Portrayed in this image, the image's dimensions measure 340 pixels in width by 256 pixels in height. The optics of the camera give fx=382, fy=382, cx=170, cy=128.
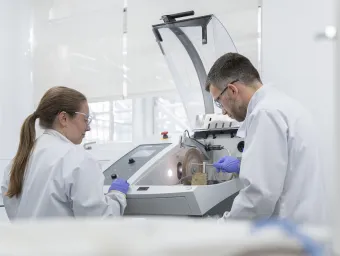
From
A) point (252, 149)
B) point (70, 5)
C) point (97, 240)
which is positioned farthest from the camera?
point (70, 5)

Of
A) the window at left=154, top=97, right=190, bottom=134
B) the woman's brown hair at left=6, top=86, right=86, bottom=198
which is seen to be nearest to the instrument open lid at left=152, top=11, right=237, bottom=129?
the woman's brown hair at left=6, top=86, right=86, bottom=198

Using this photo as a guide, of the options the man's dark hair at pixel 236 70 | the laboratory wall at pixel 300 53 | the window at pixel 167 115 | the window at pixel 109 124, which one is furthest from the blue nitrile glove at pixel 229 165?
the window at pixel 167 115

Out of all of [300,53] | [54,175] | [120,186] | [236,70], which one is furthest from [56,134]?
[300,53]

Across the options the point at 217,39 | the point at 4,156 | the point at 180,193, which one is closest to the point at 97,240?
the point at 180,193

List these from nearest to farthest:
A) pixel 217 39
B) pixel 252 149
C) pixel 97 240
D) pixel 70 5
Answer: pixel 97 240 < pixel 252 149 < pixel 217 39 < pixel 70 5

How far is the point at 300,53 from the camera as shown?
98.3 inches

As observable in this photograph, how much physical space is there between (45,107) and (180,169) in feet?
2.66

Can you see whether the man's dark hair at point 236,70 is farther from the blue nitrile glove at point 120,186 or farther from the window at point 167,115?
the window at point 167,115

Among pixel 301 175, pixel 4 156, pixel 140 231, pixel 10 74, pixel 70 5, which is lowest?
pixel 4 156

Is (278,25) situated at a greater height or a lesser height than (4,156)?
greater

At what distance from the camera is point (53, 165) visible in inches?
58.7

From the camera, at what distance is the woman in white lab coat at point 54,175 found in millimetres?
1487

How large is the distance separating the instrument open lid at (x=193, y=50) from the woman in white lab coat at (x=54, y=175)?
112 cm

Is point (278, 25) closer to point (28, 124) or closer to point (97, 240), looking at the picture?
point (28, 124)
